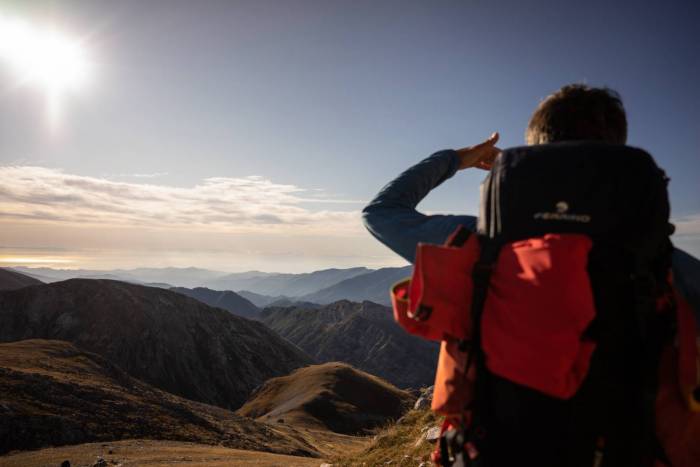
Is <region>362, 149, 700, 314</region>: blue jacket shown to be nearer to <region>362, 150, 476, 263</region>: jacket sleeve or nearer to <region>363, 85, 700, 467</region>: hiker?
<region>362, 150, 476, 263</region>: jacket sleeve

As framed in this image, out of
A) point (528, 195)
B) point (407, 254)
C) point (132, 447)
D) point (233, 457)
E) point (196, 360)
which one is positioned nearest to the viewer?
point (528, 195)

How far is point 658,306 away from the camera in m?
2.00

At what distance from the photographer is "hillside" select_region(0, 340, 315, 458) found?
27625 mm

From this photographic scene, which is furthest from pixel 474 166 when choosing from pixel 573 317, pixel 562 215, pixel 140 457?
pixel 140 457

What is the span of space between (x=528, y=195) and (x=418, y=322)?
876 millimetres

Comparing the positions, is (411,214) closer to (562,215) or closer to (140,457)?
(562,215)

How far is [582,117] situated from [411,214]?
1135mm

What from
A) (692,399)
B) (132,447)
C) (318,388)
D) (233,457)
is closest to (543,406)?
(692,399)

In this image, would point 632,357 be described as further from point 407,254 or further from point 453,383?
point 407,254

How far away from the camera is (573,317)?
6.12 feet

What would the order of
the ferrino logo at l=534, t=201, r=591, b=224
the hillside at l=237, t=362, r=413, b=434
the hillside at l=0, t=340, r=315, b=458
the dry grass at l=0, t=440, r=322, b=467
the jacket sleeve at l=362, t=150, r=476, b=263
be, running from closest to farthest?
the ferrino logo at l=534, t=201, r=591, b=224, the jacket sleeve at l=362, t=150, r=476, b=263, the dry grass at l=0, t=440, r=322, b=467, the hillside at l=0, t=340, r=315, b=458, the hillside at l=237, t=362, r=413, b=434

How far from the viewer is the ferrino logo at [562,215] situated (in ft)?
6.79

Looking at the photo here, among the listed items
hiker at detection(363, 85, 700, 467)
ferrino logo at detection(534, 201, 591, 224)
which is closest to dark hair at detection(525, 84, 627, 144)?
hiker at detection(363, 85, 700, 467)

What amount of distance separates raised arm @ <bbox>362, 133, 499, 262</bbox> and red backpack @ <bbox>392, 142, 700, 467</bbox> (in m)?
0.56
